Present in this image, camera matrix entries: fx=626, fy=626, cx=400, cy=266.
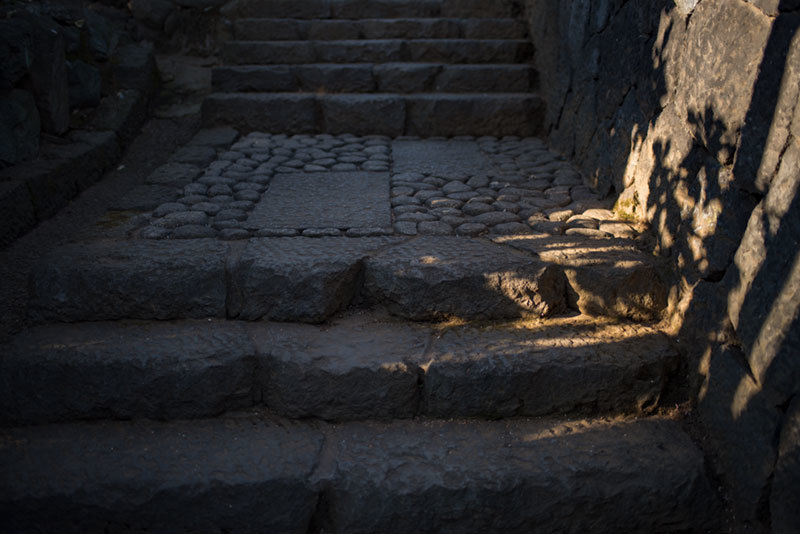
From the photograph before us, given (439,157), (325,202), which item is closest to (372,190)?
(325,202)

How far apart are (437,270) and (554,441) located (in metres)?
0.76

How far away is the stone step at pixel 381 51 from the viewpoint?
5.27 m

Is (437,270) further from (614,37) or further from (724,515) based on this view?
(614,37)

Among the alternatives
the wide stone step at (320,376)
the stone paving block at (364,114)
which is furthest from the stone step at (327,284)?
the stone paving block at (364,114)

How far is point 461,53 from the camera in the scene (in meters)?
5.28

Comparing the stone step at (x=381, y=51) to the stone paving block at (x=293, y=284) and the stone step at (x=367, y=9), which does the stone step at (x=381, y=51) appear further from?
the stone paving block at (x=293, y=284)

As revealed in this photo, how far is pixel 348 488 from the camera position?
2.00 metres

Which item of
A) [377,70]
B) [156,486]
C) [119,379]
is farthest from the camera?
[377,70]

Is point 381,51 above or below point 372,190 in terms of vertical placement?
above

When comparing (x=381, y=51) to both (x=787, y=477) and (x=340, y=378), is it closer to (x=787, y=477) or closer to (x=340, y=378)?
(x=340, y=378)

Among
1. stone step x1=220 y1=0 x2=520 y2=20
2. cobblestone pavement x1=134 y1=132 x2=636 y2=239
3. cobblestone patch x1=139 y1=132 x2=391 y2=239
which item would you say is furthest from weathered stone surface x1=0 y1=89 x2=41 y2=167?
stone step x1=220 y1=0 x2=520 y2=20

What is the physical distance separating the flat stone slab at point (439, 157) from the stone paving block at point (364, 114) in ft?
0.75

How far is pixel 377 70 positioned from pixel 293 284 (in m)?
3.15

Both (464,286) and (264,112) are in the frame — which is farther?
(264,112)
